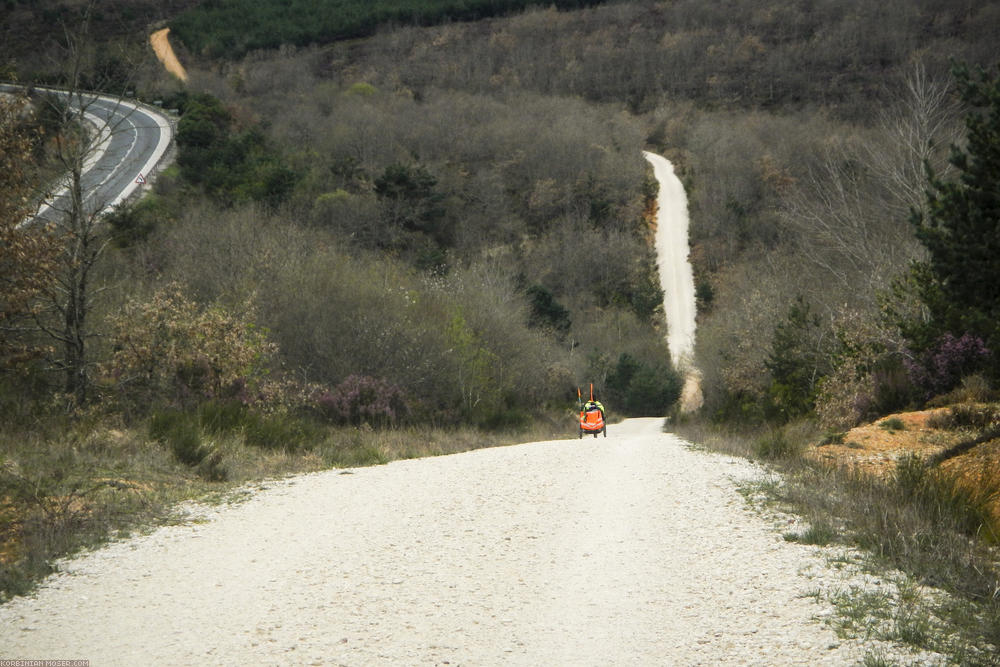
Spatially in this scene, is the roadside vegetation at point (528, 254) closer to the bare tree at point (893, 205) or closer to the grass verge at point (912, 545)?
the grass verge at point (912, 545)

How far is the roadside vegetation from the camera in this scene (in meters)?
12.4

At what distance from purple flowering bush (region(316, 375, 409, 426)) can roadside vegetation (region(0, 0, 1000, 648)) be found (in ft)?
0.29

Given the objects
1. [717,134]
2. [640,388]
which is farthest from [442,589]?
[717,134]

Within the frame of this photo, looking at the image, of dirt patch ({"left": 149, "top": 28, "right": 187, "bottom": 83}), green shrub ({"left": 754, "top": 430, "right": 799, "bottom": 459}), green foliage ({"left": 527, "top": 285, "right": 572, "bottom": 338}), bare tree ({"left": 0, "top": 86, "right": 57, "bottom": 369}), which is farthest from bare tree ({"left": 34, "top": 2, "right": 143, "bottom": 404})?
dirt patch ({"left": 149, "top": 28, "right": 187, "bottom": 83})

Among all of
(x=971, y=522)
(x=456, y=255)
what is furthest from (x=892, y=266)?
(x=456, y=255)

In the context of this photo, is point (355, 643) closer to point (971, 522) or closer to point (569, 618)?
point (569, 618)

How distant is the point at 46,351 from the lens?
43.1 ft

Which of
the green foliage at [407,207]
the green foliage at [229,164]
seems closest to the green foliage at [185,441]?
the green foliage at [229,164]

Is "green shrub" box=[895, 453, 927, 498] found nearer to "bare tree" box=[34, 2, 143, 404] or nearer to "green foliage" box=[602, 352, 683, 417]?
"bare tree" box=[34, 2, 143, 404]

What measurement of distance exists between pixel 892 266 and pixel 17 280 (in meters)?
22.3

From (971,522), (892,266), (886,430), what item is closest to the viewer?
(971,522)

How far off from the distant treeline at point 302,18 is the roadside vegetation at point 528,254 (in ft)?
3.53

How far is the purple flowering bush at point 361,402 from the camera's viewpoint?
21.9 metres

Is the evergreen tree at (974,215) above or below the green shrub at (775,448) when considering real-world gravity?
above
